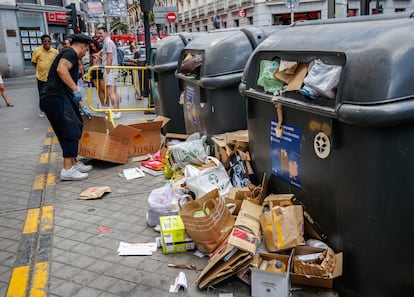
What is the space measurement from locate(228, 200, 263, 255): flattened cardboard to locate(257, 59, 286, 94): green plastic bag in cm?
95

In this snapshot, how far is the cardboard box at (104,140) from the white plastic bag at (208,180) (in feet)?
5.99

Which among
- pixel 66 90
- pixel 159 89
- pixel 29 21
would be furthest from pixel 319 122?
pixel 29 21

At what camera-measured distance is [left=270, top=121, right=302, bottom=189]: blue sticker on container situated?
10.1 ft

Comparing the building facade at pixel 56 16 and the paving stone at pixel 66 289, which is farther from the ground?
the building facade at pixel 56 16

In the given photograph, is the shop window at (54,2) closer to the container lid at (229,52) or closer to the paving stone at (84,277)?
the container lid at (229,52)

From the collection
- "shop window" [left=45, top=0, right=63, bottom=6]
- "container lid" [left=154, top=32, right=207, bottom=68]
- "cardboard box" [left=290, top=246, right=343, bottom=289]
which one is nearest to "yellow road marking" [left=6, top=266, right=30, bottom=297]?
"cardboard box" [left=290, top=246, right=343, bottom=289]

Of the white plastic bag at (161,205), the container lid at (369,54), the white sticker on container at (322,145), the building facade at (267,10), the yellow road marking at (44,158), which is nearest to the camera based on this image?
the container lid at (369,54)

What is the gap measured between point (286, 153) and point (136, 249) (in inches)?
58.3

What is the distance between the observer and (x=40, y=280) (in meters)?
3.15

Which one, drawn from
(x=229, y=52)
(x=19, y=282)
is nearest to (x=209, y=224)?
(x=19, y=282)

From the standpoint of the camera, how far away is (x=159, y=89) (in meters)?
7.03

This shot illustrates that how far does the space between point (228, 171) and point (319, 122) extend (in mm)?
1786

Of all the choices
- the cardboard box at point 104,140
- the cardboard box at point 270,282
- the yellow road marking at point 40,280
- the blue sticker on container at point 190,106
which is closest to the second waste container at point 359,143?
the cardboard box at point 270,282

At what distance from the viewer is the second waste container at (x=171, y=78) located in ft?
22.1
